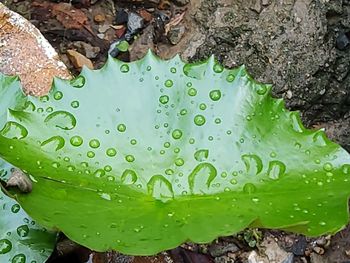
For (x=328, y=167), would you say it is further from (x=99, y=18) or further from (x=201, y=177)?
(x=99, y=18)

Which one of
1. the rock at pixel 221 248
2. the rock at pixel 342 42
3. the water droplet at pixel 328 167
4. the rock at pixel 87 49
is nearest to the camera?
the water droplet at pixel 328 167

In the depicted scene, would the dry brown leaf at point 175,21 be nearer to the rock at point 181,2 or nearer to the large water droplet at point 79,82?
the rock at point 181,2

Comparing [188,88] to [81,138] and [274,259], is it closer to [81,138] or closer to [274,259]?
[81,138]

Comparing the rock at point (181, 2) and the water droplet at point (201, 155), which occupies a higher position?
the water droplet at point (201, 155)

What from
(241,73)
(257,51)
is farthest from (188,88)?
(257,51)

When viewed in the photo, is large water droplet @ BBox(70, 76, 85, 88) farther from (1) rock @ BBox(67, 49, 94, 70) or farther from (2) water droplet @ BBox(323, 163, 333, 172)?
(1) rock @ BBox(67, 49, 94, 70)

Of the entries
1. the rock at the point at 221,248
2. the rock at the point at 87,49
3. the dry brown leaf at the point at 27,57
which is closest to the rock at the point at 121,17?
the rock at the point at 87,49
